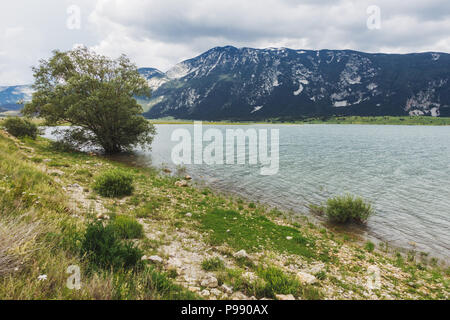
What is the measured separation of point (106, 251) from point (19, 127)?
51.6m

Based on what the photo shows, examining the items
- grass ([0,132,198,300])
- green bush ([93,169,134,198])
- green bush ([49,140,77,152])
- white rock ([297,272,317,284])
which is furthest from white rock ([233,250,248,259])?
green bush ([49,140,77,152])

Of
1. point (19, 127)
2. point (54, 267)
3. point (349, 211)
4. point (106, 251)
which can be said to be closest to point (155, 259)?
point (106, 251)

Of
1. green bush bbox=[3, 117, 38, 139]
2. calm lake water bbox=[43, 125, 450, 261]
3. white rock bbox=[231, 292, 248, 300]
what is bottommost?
calm lake water bbox=[43, 125, 450, 261]

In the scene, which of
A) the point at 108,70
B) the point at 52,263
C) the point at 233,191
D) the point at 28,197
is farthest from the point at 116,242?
the point at 108,70

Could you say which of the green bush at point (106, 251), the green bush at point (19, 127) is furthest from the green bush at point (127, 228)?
the green bush at point (19, 127)

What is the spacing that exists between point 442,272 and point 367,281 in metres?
5.37

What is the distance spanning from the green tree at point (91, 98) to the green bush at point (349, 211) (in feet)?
109

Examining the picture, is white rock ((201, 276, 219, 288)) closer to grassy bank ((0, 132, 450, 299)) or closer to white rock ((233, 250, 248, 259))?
grassy bank ((0, 132, 450, 299))

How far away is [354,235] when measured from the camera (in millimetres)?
13742

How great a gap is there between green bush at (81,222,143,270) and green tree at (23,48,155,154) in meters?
30.5

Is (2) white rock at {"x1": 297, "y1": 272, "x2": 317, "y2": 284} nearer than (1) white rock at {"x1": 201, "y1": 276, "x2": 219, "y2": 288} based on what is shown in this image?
No

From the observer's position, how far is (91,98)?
3030 cm

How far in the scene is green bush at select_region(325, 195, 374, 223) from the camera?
1499cm

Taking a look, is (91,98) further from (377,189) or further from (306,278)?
(377,189)
